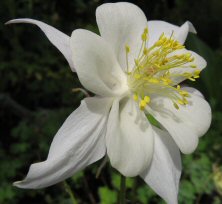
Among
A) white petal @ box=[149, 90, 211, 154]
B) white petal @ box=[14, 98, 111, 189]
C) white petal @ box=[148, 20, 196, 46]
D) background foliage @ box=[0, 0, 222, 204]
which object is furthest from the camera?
background foliage @ box=[0, 0, 222, 204]

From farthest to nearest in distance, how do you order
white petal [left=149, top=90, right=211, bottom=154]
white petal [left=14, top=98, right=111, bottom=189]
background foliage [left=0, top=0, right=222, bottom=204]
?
1. background foliage [left=0, top=0, right=222, bottom=204]
2. white petal [left=149, top=90, right=211, bottom=154]
3. white petal [left=14, top=98, right=111, bottom=189]

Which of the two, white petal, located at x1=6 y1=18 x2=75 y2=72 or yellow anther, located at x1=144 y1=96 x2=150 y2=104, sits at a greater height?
white petal, located at x1=6 y1=18 x2=75 y2=72

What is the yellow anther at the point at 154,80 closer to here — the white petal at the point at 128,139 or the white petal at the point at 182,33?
the white petal at the point at 128,139

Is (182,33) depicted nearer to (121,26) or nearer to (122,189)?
(121,26)

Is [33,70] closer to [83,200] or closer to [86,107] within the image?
[83,200]

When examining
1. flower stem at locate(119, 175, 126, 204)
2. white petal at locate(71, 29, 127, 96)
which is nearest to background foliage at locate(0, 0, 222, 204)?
flower stem at locate(119, 175, 126, 204)

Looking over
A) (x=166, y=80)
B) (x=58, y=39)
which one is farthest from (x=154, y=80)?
(x=58, y=39)

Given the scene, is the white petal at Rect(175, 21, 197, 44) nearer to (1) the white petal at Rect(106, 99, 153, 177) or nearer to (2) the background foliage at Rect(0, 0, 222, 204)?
(1) the white petal at Rect(106, 99, 153, 177)

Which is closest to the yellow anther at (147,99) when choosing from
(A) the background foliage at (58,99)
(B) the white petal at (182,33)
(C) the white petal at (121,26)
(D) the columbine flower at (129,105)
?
(D) the columbine flower at (129,105)
